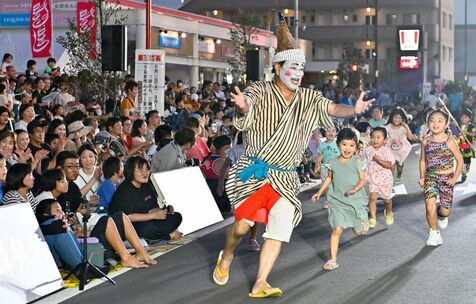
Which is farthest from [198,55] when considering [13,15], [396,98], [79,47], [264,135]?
[264,135]

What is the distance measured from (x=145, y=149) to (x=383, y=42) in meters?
79.5

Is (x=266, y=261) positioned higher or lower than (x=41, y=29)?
lower

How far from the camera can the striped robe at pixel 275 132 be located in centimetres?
966

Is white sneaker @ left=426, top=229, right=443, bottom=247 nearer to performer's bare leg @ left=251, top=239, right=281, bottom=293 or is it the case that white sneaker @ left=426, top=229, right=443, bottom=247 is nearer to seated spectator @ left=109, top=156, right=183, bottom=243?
seated spectator @ left=109, top=156, right=183, bottom=243

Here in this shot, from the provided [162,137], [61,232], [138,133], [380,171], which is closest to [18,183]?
[61,232]

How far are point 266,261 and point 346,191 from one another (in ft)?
8.11

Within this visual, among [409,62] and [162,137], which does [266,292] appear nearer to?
[162,137]

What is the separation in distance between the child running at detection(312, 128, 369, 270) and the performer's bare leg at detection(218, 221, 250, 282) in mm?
1632

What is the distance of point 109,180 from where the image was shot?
12.8 m

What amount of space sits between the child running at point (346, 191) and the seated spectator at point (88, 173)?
2771mm

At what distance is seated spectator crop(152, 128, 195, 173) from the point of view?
15188mm

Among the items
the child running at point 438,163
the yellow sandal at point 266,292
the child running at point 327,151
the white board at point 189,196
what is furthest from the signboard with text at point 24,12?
the yellow sandal at point 266,292

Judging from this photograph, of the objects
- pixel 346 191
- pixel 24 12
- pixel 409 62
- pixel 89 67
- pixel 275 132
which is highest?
pixel 24 12

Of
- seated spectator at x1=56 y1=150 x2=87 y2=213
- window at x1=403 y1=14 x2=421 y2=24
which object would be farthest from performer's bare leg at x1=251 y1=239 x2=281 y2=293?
window at x1=403 y1=14 x2=421 y2=24
